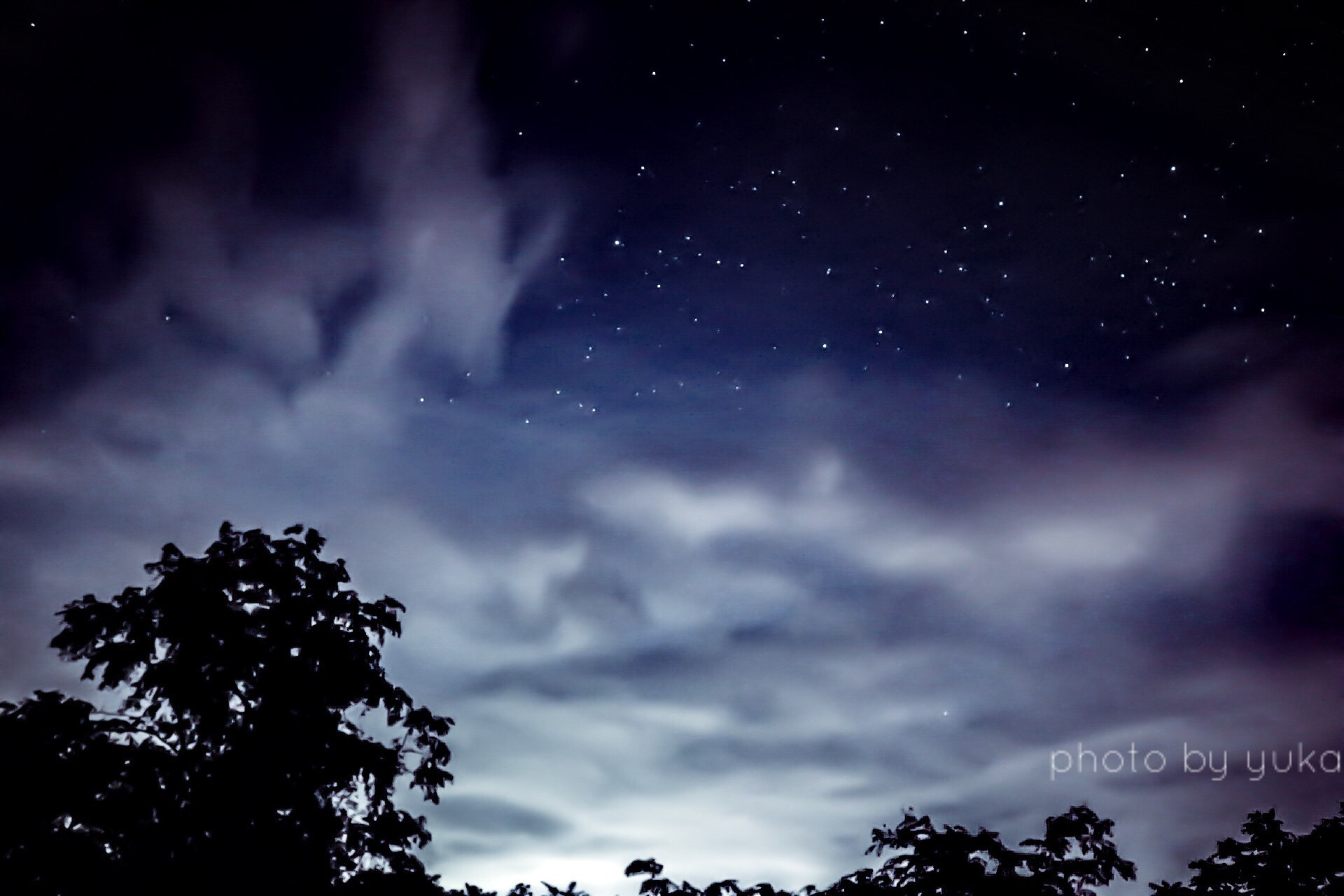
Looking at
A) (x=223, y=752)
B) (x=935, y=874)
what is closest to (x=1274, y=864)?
(x=935, y=874)

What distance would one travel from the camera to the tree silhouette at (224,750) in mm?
8125

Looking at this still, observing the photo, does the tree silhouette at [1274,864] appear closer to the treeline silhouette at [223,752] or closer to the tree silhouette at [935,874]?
the tree silhouette at [935,874]

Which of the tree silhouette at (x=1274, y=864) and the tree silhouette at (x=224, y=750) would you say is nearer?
the tree silhouette at (x=224, y=750)

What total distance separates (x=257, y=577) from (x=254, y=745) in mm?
2093

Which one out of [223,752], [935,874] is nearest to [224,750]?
[223,752]

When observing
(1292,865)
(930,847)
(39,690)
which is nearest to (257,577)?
(39,690)

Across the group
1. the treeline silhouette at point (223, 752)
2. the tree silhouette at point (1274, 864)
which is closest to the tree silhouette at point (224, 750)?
the treeline silhouette at point (223, 752)

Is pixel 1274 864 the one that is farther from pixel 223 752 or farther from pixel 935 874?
pixel 223 752

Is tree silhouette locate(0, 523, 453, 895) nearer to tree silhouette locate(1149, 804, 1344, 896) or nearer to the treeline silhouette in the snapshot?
the treeline silhouette

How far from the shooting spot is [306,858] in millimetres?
9141

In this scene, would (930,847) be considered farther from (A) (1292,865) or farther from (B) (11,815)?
(B) (11,815)

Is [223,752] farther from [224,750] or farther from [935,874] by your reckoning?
[935,874]

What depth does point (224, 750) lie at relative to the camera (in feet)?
33.3

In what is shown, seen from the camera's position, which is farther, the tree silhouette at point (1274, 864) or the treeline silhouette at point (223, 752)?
the tree silhouette at point (1274, 864)
